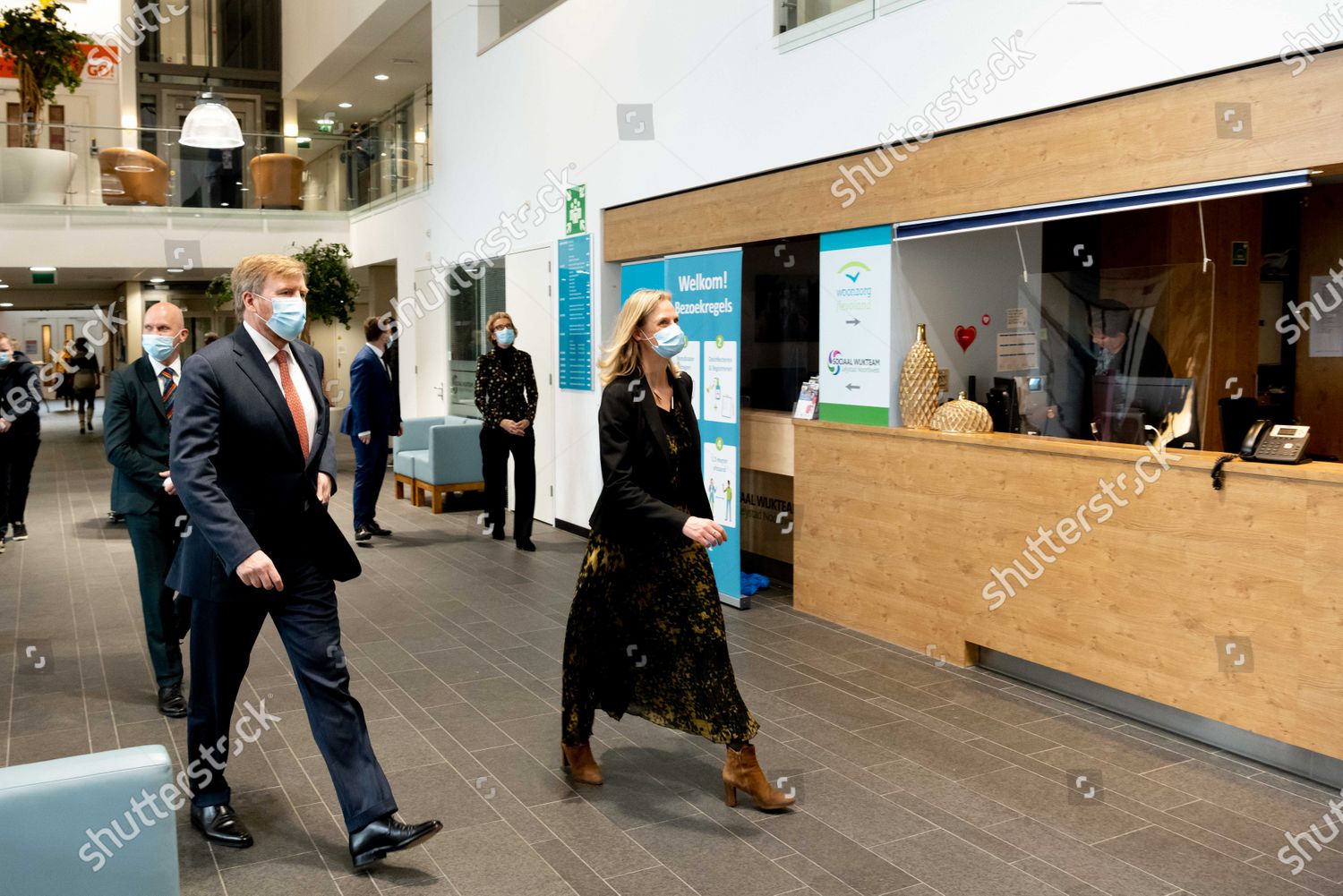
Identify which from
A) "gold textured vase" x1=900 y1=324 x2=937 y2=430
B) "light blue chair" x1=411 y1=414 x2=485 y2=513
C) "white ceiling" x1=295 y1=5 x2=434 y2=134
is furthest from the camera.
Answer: "white ceiling" x1=295 y1=5 x2=434 y2=134

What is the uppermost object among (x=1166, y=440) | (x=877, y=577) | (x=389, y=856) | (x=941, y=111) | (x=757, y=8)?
(x=757, y=8)

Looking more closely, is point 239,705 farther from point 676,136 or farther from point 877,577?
point 676,136

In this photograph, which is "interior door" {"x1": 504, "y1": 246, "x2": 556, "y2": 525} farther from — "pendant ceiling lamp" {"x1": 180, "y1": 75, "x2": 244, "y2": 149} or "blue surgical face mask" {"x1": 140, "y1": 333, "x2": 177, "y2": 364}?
"blue surgical face mask" {"x1": 140, "y1": 333, "x2": 177, "y2": 364}

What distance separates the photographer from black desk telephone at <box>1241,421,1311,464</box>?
4129mm

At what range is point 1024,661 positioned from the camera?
5.36m

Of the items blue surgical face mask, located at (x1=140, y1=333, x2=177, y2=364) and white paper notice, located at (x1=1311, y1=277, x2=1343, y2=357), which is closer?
blue surgical face mask, located at (x1=140, y1=333, x2=177, y2=364)

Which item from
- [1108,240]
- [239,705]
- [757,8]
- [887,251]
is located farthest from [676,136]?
[239,705]

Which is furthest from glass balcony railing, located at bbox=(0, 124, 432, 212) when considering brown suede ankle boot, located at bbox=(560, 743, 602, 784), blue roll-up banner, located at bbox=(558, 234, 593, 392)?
brown suede ankle boot, located at bbox=(560, 743, 602, 784)

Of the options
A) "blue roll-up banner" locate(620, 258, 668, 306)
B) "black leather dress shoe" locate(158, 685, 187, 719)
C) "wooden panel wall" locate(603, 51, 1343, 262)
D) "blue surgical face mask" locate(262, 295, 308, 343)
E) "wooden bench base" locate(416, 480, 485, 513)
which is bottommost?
"black leather dress shoe" locate(158, 685, 187, 719)

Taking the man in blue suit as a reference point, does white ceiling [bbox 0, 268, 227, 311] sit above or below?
above

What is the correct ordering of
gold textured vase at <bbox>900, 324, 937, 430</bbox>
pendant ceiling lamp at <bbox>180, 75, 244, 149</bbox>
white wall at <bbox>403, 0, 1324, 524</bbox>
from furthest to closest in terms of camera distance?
pendant ceiling lamp at <bbox>180, 75, 244, 149</bbox>
gold textured vase at <bbox>900, 324, 937, 430</bbox>
white wall at <bbox>403, 0, 1324, 524</bbox>

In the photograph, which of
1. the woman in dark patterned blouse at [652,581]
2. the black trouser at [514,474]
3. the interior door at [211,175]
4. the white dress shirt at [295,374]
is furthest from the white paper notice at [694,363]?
the interior door at [211,175]

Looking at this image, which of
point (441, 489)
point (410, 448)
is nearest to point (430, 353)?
point (410, 448)

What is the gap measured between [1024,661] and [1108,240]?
8.84 ft
